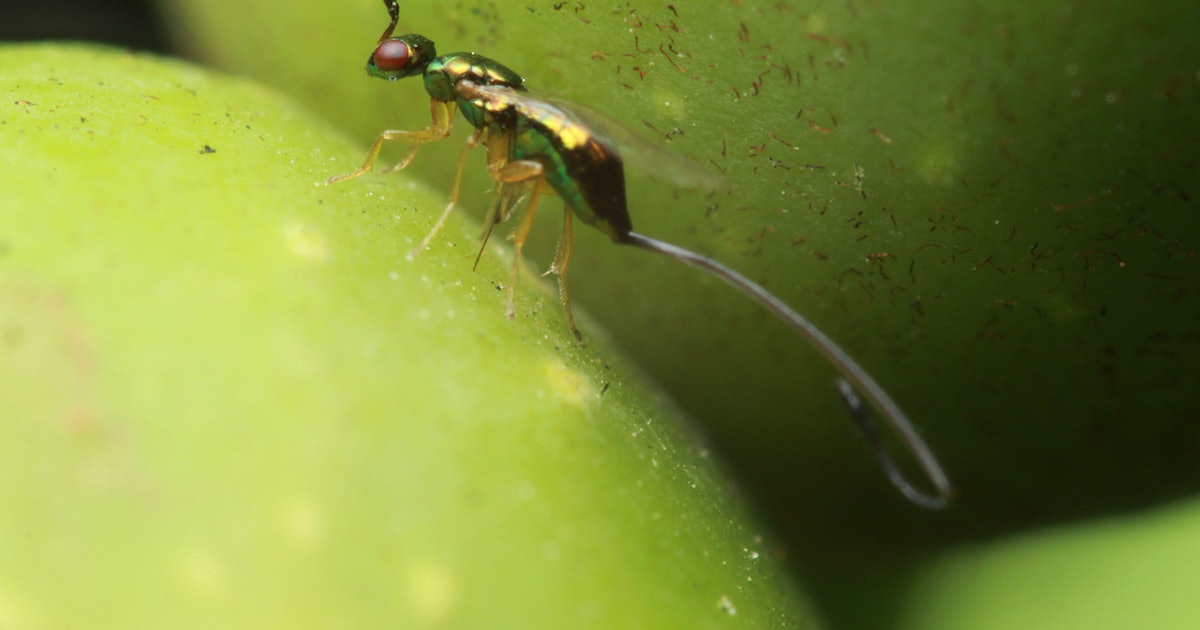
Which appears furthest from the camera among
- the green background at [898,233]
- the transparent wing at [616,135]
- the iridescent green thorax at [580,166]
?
the iridescent green thorax at [580,166]

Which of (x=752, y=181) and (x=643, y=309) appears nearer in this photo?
(x=752, y=181)

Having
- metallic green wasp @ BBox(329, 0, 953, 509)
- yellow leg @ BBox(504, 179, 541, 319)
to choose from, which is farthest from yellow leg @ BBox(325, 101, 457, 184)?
yellow leg @ BBox(504, 179, 541, 319)

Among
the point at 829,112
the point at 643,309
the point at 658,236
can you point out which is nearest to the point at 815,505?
the point at 643,309

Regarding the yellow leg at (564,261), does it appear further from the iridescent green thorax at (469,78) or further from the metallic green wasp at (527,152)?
the iridescent green thorax at (469,78)

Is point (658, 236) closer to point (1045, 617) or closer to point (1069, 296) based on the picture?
point (1069, 296)

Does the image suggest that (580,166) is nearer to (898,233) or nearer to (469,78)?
(469,78)

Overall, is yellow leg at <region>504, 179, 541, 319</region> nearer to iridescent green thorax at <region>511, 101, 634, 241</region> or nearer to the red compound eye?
iridescent green thorax at <region>511, 101, 634, 241</region>

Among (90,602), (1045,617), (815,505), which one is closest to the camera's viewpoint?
(90,602)

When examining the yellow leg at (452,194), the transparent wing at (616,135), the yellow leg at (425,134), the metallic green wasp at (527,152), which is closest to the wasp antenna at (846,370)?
the metallic green wasp at (527,152)
